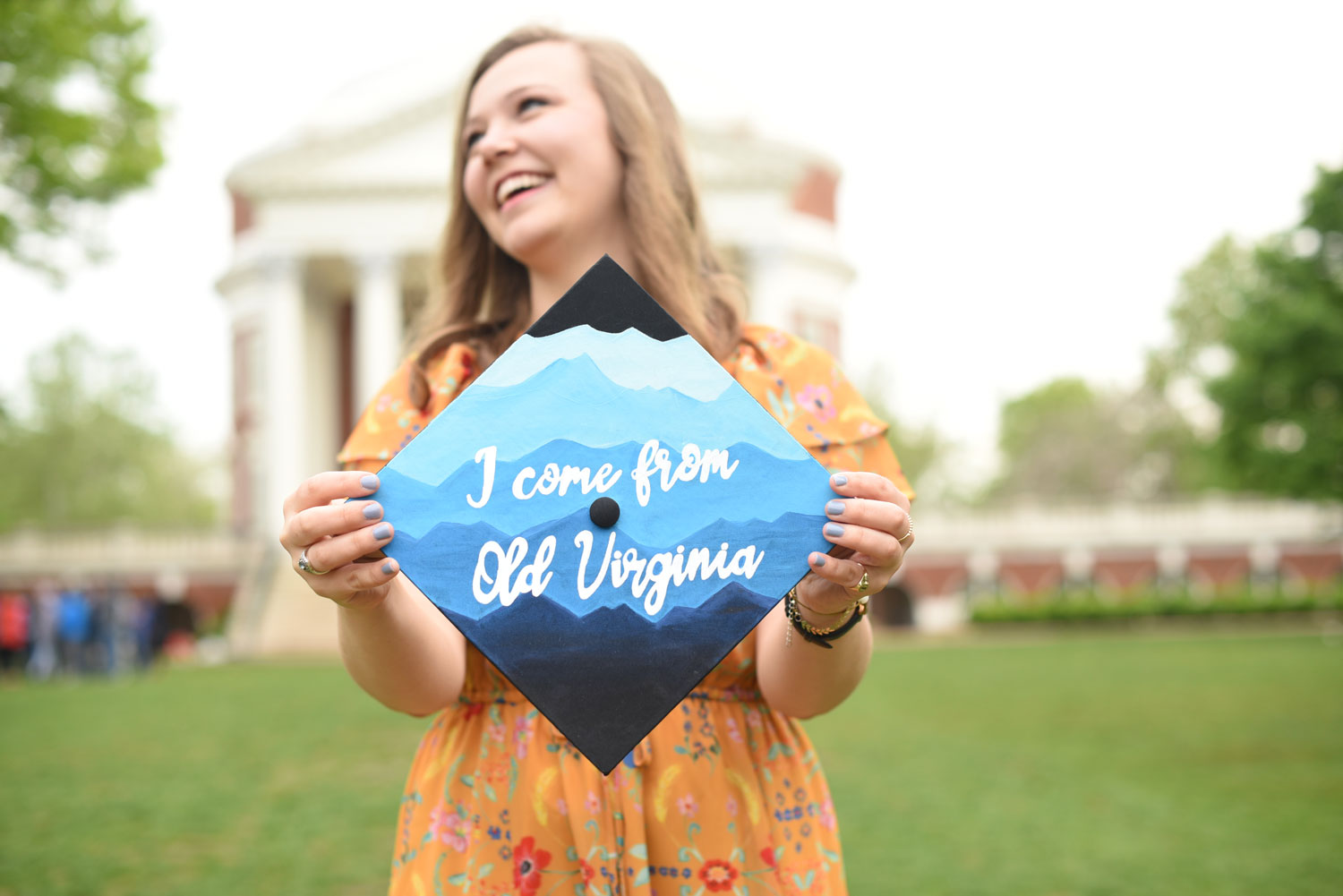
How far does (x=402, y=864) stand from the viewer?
1768mm

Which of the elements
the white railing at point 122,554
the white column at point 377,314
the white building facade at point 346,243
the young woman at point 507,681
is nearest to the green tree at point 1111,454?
the white building facade at point 346,243

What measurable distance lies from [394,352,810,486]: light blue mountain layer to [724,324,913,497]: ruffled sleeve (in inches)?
10.4

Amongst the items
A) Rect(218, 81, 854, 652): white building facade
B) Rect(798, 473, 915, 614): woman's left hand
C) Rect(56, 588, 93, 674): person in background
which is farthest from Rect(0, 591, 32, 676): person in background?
Rect(798, 473, 915, 614): woman's left hand

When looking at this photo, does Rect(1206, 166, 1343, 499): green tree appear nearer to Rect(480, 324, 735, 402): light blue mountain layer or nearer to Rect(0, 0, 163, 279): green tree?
Rect(0, 0, 163, 279): green tree

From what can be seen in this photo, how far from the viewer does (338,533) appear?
1488 mm

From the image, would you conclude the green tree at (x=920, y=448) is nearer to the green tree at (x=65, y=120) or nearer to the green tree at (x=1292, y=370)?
the green tree at (x=1292, y=370)

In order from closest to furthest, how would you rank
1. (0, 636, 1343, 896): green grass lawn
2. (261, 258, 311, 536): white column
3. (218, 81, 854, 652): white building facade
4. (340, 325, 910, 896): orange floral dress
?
1. (340, 325, 910, 896): orange floral dress
2. (0, 636, 1343, 896): green grass lawn
3. (218, 81, 854, 652): white building facade
4. (261, 258, 311, 536): white column

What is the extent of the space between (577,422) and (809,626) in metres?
0.43

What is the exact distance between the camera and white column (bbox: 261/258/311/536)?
3447 centimetres

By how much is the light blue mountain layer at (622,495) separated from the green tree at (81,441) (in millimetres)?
53479

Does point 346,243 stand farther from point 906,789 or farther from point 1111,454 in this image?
point 1111,454

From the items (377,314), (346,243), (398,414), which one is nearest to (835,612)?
(398,414)

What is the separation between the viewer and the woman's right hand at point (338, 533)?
1.47m

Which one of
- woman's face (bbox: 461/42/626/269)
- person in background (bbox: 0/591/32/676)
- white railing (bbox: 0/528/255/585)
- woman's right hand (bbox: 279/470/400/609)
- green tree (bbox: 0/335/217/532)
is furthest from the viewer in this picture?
green tree (bbox: 0/335/217/532)
